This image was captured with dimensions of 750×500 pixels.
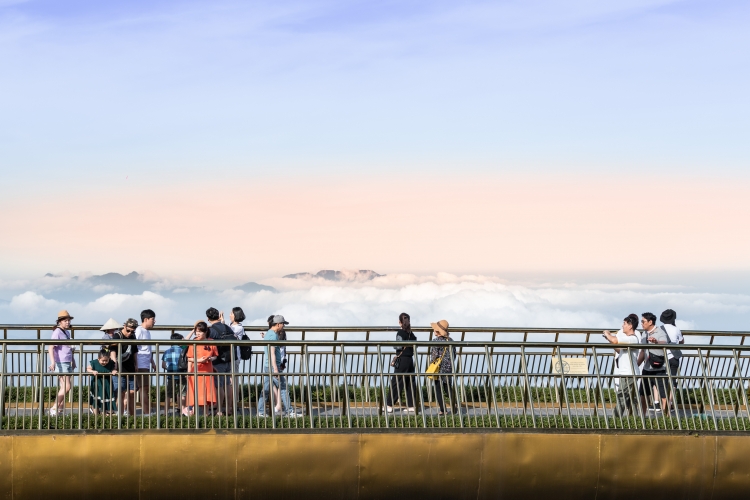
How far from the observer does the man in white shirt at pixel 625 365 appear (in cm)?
1842

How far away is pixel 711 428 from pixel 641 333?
7295 mm

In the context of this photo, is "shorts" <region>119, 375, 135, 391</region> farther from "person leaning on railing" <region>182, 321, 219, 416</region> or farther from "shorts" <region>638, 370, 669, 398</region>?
"shorts" <region>638, 370, 669, 398</region>

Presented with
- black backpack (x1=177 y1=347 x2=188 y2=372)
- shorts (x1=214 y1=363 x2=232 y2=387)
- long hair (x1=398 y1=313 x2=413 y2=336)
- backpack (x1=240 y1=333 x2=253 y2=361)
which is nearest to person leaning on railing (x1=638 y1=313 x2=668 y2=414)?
long hair (x1=398 y1=313 x2=413 y2=336)

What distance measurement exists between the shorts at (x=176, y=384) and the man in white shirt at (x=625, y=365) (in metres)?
6.99

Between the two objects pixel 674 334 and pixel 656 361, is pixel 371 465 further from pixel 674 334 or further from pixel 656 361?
pixel 674 334

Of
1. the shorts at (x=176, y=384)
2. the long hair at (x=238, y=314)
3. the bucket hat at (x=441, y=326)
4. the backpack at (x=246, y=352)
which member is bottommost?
the shorts at (x=176, y=384)

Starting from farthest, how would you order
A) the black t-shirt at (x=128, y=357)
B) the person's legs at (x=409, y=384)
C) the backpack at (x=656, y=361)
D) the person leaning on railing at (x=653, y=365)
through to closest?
1. the backpack at (x=656, y=361)
2. the person leaning on railing at (x=653, y=365)
3. the person's legs at (x=409, y=384)
4. the black t-shirt at (x=128, y=357)

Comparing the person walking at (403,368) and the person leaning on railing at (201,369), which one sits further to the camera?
the person walking at (403,368)

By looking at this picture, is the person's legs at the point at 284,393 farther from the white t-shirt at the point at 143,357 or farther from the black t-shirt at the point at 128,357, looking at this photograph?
the black t-shirt at the point at 128,357

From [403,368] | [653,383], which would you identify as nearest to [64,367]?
[403,368]

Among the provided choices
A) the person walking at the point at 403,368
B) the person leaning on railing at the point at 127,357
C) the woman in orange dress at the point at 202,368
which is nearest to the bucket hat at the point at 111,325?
the person leaning on railing at the point at 127,357

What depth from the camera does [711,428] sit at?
58.4ft

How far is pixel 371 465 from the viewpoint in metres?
16.8

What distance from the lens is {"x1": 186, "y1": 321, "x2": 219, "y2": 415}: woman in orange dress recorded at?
678 inches
